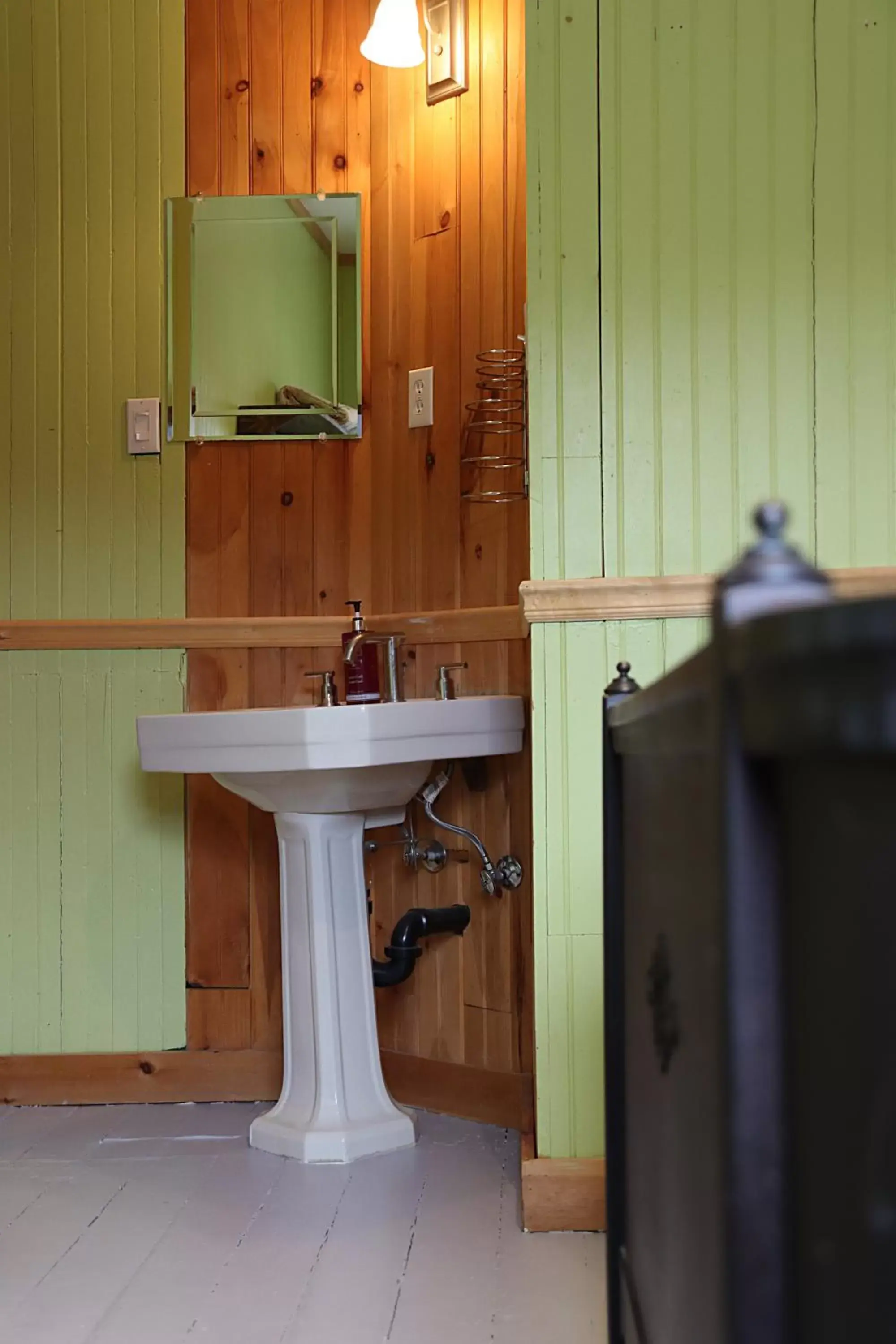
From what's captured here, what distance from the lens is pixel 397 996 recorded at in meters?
2.80

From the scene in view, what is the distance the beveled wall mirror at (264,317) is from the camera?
9.37 ft

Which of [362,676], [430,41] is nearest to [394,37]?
[430,41]

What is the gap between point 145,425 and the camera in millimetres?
2881

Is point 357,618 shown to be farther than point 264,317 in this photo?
No

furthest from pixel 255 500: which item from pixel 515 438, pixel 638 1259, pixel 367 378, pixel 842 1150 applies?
pixel 842 1150

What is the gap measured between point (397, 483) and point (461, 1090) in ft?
4.14

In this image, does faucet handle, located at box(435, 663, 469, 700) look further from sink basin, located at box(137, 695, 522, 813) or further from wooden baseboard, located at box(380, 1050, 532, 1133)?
wooden baseboard, located at box(380, 1050, 532, 1133)

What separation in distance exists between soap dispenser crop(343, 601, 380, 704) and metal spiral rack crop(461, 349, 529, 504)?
363 millimetres

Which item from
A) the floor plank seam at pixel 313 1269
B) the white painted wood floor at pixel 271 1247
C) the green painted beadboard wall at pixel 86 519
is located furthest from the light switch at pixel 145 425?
the floor plank seam at pixel 313 1269

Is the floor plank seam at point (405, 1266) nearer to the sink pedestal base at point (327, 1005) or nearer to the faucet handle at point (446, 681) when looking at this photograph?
the sink pedestal base at point (327, 1005)

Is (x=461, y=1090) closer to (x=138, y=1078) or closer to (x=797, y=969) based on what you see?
(x=138, y=1078)

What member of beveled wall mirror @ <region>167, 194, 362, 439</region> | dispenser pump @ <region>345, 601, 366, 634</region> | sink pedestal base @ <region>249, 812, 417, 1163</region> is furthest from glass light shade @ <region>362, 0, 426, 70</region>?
sink pedestal base @ <region>249, 812, 417, 1163</region>

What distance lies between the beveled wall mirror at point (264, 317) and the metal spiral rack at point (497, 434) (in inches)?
12.7

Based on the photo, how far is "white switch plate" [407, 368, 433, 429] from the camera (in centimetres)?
274
